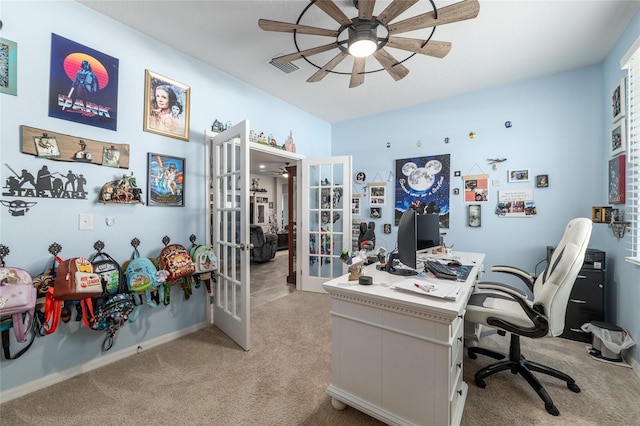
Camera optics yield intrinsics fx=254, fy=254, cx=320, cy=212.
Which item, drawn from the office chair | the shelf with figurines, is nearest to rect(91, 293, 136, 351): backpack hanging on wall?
the shelf with figurines

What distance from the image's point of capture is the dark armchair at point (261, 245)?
586 centimetres

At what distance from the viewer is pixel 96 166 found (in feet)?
6.63

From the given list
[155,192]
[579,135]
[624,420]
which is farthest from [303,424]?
[579,135]

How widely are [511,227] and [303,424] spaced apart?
10.4 feet

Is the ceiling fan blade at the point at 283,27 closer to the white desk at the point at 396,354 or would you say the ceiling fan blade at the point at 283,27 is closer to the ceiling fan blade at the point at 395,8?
the ceiling fan blade at the point at 395,8

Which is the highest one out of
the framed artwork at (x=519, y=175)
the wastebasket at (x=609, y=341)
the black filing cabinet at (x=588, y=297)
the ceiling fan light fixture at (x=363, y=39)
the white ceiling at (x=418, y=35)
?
the white ceiling at (x=418, y=35)

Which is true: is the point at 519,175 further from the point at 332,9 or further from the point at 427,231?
the point at 332,9

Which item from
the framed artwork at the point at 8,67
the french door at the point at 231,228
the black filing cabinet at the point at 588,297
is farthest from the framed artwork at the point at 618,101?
the framed artwork at the point at 8,67

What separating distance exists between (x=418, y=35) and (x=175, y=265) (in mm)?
2970

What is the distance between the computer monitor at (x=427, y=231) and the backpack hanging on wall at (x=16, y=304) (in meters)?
2.78

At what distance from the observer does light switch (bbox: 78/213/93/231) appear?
6.37ft

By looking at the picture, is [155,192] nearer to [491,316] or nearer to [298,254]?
[298,254]

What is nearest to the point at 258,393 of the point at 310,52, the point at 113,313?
the point at 113,313

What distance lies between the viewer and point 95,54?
2002mm
